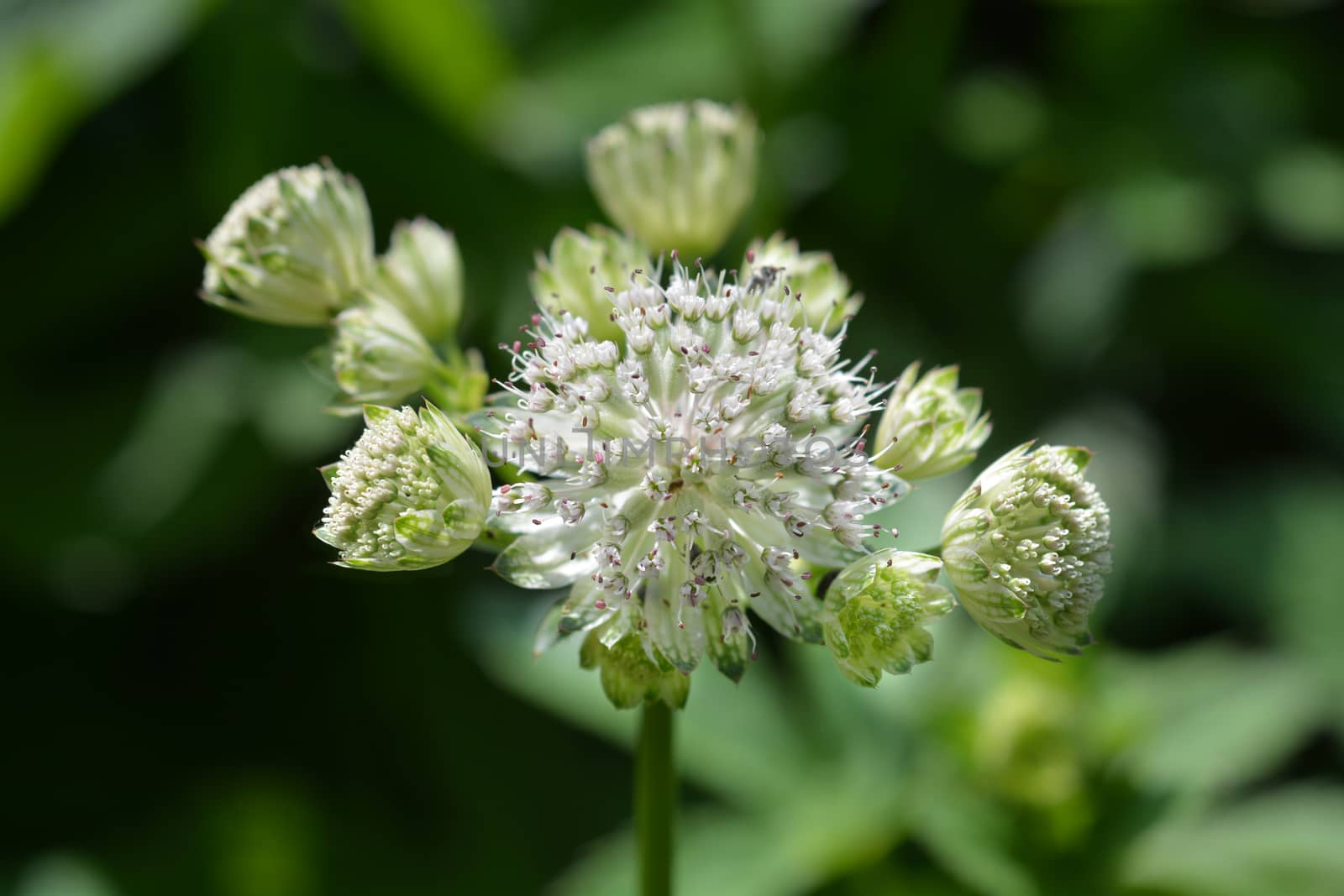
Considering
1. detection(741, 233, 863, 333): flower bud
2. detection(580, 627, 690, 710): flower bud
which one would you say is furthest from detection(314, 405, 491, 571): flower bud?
detection(741, 233, 863, 333): flower bud

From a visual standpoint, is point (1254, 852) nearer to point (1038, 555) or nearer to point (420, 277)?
point (1038, 555)

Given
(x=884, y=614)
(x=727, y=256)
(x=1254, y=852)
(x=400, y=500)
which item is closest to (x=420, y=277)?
(x=400, y=500)

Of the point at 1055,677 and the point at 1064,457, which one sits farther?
the point at 1055,677

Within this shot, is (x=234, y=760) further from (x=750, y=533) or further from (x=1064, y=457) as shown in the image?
(x=1064, y=457)

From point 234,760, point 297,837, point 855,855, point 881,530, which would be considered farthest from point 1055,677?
point 234,760

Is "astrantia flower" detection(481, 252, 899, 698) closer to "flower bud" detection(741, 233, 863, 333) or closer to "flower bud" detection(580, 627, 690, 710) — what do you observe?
"flower bud" detection(580, 627, 690, 710)
